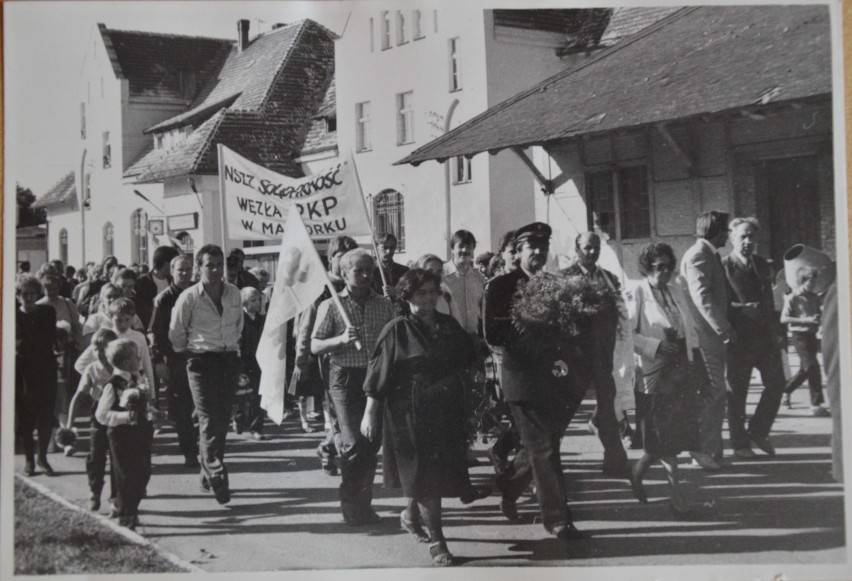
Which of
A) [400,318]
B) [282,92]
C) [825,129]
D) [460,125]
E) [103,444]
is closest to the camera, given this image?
[400,318]

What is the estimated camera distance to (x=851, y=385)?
5926mm

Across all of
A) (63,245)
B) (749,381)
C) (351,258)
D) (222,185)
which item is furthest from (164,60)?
(749,381)

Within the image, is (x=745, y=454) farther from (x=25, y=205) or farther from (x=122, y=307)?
(x=25, y=205)

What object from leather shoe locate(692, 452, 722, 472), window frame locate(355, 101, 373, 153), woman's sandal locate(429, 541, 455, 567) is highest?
window frame locate(355, 101, 373, 153)


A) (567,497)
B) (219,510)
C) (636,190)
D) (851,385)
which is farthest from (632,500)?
(219,510)

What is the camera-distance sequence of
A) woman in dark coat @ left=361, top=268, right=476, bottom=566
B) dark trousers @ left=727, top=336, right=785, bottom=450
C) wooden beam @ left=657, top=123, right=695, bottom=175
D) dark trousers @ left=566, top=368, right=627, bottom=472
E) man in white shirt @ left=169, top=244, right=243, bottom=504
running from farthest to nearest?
wooden beam @ left=657, top=123, right=695, bottom=175 < dark trousers @ left=727, top=336, right=785, bottom=450 < man in white shirt @ left=169, top=244, right=243, bottom=504 < dark trousers @ left=566, top=368, right=627, bottom=472 < woman in dark coat @ left=361, top=268, right=476, bottom=566

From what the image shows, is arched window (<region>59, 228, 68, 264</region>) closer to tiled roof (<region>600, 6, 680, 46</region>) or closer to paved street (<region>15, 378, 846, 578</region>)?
paved street (<region>15, 378, 846, 578</region>)

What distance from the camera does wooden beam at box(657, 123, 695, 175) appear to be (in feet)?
20.0

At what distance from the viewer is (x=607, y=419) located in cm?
587

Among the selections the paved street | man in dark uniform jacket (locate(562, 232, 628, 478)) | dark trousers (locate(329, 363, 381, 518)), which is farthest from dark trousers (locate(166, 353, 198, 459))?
man in dark uniform jacket (locate(562, 232, 628, 478))

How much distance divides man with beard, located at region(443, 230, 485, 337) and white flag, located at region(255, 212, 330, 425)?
0.95m

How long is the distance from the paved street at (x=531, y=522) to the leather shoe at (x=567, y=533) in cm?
5

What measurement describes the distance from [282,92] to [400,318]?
8.42ft

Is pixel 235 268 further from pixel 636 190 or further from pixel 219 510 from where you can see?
pixel 636 190
